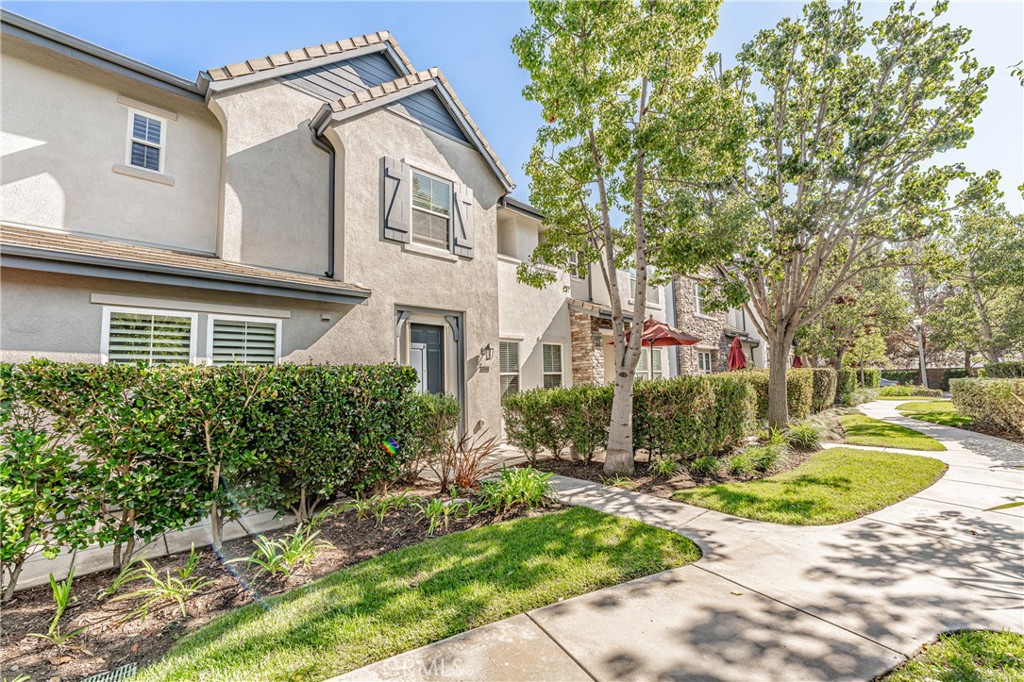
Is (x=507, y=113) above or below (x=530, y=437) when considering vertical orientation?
above

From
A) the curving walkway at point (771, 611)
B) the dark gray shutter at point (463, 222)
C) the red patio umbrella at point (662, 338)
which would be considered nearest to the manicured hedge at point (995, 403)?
the red patio umbrella at point (662, 338)

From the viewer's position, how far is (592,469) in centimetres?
761

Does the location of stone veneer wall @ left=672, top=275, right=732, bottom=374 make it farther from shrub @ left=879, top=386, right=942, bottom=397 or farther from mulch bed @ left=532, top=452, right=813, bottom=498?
shrub @ left=879, top=386, right=942, bottom=397

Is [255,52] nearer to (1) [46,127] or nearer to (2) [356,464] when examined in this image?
(1) [46,127]

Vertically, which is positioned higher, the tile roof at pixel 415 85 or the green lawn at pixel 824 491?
the tile roof at pixel 415 85

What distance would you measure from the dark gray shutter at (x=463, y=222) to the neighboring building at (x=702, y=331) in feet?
31.5

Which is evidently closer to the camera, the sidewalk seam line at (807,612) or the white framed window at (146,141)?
the sidewalk seam line at (807,612)

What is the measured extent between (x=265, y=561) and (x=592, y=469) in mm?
5138

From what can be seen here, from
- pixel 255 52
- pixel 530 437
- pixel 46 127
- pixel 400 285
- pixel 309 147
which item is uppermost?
pixel 255 52

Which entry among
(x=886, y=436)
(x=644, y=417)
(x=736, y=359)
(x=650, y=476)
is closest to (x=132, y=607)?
(x=650, y=476)

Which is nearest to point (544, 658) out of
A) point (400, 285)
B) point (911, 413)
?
point (400, 285)

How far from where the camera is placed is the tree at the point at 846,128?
8.55m

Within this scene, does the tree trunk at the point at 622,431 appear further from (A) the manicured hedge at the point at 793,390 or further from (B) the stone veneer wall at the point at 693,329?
(B) the stone veneer wall at the point at 693,329

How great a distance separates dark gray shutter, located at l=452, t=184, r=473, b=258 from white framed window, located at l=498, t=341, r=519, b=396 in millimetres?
2652
